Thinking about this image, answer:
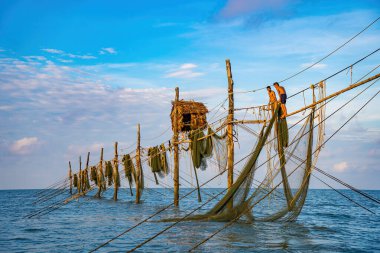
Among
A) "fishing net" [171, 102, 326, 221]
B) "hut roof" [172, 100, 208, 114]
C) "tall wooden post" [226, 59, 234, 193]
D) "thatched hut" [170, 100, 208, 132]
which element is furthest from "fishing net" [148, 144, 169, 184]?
"fishing net" [171, 102, 326, 221]

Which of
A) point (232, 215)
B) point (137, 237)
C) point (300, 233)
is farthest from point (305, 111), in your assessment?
point (137, 237)

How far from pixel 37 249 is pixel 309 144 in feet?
30.5

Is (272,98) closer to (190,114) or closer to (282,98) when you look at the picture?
(282,98)

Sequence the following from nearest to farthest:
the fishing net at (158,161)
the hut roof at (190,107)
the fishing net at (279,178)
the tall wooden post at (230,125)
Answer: the fishing net at (279,178) < the tall wooden post at (230,125) < the hut roof at (190,107) < the fishing net at (158,161)

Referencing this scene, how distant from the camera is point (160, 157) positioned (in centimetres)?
2516

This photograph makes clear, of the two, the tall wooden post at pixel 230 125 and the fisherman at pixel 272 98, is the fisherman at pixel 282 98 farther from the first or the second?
the tall wooden post at pixel 230 125

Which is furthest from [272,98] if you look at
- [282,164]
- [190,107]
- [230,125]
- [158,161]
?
[158,161]

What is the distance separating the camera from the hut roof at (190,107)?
22953 millimetres

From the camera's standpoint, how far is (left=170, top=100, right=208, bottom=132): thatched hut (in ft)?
74.9

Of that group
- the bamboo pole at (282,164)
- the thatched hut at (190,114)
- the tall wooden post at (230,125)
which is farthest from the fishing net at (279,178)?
the thatched hut at (190,114)

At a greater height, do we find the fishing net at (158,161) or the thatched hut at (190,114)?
the thatched hut at (190,114)

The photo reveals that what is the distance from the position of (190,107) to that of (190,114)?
480mm

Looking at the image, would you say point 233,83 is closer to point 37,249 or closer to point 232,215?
Answer: point 232,215

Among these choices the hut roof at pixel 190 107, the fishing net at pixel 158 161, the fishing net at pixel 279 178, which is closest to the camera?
the fishing net at pixel 279 178
